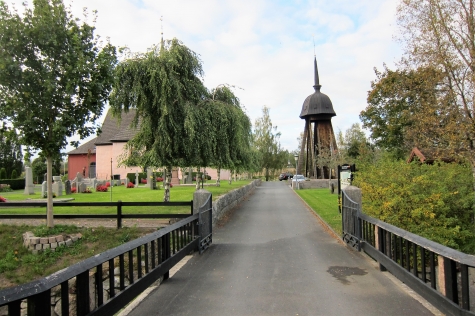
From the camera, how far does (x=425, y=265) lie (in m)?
5.60

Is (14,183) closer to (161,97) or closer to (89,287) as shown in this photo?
(161,97)

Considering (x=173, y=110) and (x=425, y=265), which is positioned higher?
(x=173, y=110)

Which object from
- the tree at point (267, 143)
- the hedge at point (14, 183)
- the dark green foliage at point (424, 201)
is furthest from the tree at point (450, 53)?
the tree at point (267, 143)

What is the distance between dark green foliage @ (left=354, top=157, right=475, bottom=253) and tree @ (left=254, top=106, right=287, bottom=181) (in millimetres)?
→ 54754

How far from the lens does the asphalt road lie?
5023 mm

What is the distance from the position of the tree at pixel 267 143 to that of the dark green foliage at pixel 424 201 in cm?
5475

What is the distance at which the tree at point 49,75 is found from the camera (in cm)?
1019

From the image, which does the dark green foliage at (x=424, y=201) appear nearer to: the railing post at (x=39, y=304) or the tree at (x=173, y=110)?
the tree at (x=173, y=110)

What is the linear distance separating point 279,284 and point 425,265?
2.22m

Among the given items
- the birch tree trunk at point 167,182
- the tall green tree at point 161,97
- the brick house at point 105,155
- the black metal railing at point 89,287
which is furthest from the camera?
the brick house at point 105,155

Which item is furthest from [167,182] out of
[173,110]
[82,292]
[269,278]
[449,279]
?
[449,279]

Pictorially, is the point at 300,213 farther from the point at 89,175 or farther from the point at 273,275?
the point at 89,175

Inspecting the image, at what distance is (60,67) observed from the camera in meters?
10.8

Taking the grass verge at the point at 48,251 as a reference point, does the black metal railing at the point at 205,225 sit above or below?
above
